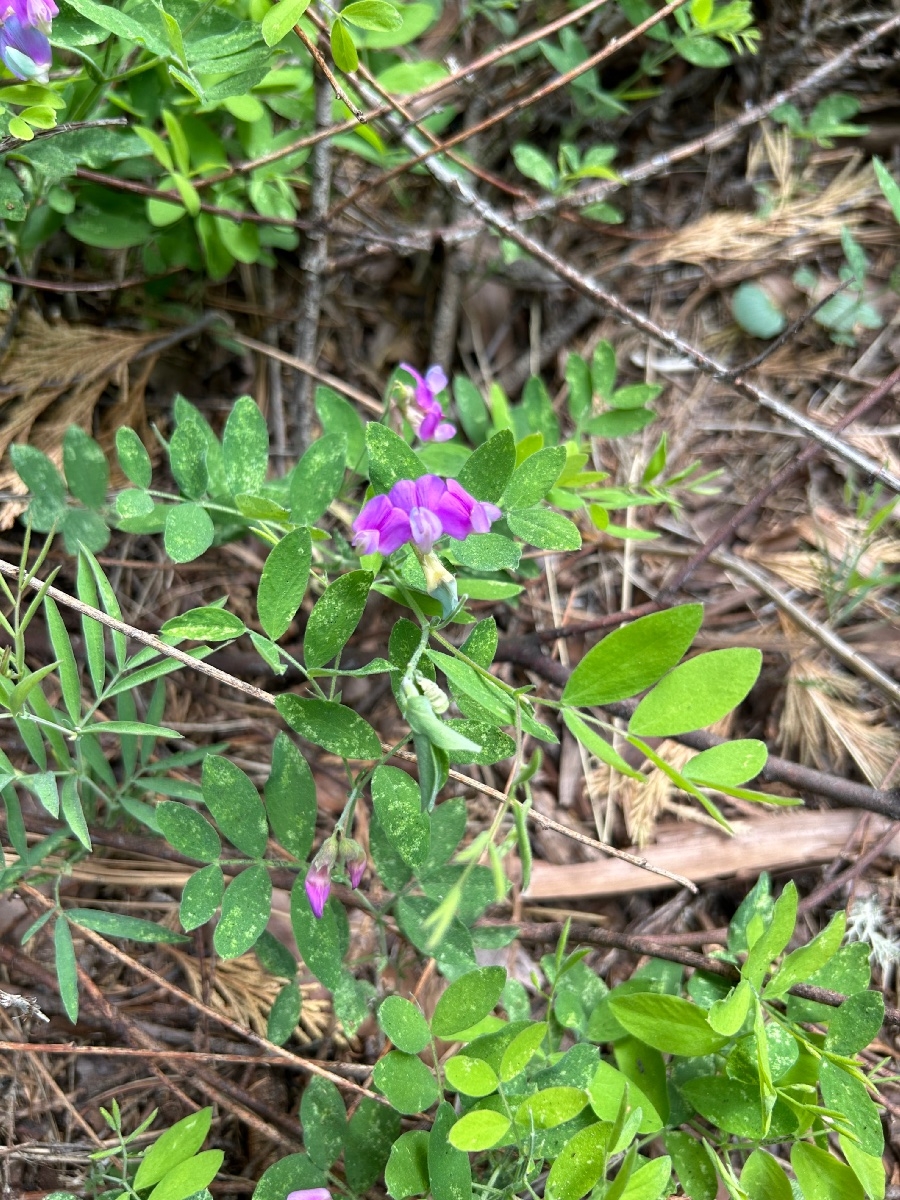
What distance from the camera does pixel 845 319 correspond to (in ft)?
7.20

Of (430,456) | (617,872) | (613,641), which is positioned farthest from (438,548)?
(617,872)

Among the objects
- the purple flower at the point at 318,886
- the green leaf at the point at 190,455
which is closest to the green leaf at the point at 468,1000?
the purple flower at the point at 318,886

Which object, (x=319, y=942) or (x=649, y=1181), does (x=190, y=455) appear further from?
(x=649, y=1181)

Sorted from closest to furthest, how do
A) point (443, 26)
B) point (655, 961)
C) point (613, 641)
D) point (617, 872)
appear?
point (613, 641) → point (655, 961) → point (617, 872) → point (443, 26)

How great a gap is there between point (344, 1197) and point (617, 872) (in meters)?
0.73

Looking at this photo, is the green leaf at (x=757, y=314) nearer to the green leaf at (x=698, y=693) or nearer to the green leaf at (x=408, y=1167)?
the green leaf at (x=698, y=693)

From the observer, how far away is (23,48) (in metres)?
1.22

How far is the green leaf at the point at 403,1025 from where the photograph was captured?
1188mm

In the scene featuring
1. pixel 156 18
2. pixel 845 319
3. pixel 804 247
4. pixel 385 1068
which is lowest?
pixel 385 1068

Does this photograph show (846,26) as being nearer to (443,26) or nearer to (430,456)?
(443,26)

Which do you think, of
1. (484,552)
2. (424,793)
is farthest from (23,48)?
(424,793)

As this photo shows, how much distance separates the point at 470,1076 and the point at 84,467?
1.10m

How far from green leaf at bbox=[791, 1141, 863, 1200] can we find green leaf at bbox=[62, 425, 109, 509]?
1447 mm

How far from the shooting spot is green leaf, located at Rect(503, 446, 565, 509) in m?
1.25
